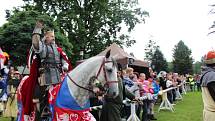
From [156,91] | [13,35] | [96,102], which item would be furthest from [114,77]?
[13,35]

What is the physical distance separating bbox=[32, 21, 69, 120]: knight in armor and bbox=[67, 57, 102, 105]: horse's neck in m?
0.78

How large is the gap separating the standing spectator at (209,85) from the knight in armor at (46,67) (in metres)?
2.43

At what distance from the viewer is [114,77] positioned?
5.88 meters

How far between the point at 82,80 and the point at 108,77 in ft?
1.35

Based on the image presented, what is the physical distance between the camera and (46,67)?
675 cm

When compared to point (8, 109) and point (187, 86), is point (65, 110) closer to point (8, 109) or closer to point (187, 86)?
point (8, 109)

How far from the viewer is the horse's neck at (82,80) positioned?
588 centimetres

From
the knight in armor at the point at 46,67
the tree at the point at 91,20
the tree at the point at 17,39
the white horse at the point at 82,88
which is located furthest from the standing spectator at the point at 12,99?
the tree at the point at 91,20

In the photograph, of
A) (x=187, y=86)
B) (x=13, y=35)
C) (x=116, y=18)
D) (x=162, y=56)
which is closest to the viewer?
(x=13, y=35)

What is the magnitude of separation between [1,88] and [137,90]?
6277 millimetres

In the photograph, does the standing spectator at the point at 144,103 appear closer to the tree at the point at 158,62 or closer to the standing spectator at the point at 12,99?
the standing spectator at the point at 12,99

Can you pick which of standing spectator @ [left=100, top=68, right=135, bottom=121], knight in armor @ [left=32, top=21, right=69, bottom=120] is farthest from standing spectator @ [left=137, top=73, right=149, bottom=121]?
knight in armor @ [left=32, top=21, right=69, bottom=120]

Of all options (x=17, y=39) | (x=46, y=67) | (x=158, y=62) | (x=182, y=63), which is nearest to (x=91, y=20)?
(x=17, y=39)

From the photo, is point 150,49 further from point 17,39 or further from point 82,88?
point 82,88
